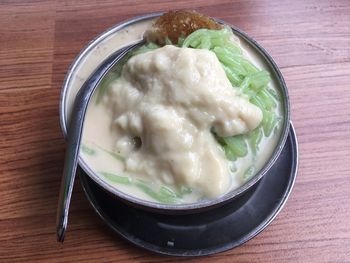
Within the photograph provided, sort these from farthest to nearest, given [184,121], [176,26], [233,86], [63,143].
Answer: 1. [63,143]
2. [176,26]
3. [233,86]
4. [184,121]

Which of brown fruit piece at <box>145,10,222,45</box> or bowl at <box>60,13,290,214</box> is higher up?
brown fruit piece at <box>145,10,222,45</box>

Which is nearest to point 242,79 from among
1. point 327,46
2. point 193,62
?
point 193,62

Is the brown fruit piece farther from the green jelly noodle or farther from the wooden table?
the wooden table

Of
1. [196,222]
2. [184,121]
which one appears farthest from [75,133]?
[196,222]

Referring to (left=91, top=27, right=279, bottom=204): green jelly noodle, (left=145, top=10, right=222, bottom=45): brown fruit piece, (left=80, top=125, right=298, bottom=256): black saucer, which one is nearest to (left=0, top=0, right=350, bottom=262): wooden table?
(left=80, top=125, right=298, bottom=256): black saucer

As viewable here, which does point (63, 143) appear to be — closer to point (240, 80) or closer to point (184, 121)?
point (184, 121)

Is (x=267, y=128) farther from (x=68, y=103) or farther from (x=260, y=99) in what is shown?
(x=68, y=103)

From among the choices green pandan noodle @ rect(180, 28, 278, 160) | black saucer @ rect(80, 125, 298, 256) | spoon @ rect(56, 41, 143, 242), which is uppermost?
green pandan noodle @ rect(180, 28, 278, 160)
